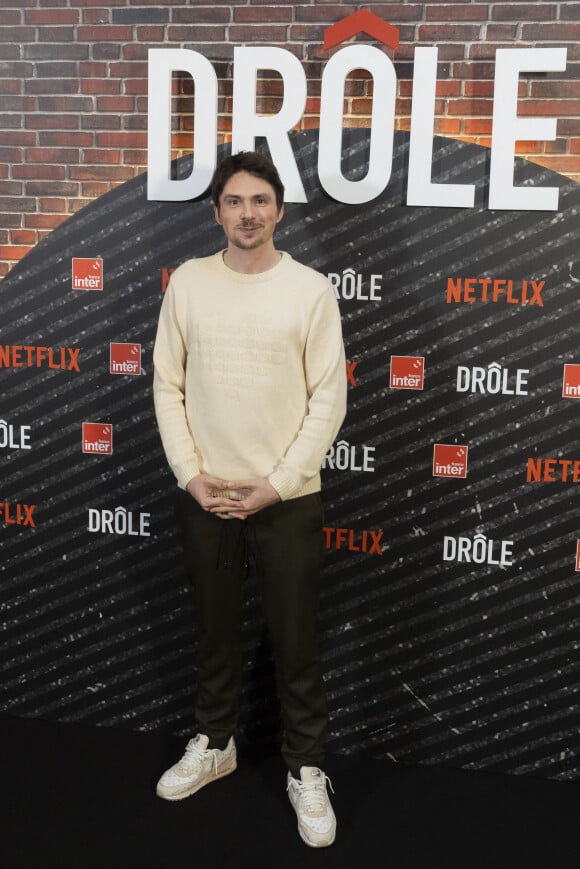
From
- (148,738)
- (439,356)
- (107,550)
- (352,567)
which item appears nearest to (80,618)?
(107,550)

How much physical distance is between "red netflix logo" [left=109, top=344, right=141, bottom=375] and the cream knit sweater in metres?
0.53

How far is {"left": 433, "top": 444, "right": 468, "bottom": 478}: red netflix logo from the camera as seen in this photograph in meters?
2.96

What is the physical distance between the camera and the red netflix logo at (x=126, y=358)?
3150 millimetres

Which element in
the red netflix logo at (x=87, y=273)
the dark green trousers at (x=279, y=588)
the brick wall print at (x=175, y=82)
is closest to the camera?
the dark green trousers at (x=279, y=588)

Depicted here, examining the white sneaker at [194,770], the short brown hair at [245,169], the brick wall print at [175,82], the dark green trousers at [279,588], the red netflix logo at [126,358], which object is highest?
the brick wall print at [175,82]

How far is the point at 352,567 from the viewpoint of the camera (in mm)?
3076

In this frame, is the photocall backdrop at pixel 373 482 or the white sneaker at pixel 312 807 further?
the photocall backdrop at pixel 373 482

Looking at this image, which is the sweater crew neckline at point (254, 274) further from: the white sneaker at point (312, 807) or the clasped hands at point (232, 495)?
the white sneaker at point (312, 807)

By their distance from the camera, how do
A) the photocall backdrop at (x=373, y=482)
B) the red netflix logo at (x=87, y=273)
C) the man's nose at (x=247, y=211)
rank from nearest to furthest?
1. the man's nose at (x=247, y=211)
2. the photocall backdrop at (x=373, y=482)
3. the red netflix logo at (x=87, y=273)

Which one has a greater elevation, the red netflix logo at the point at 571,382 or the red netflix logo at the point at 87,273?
the red netflix logo at the point at 87,273

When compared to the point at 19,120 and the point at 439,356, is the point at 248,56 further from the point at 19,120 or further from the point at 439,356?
the point at 439,356

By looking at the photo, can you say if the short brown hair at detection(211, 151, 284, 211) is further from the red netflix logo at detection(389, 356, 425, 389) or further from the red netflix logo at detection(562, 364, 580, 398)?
the red netflix logo at detection(562, 364, 580, 398)

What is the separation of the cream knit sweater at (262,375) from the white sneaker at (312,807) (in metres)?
0.86

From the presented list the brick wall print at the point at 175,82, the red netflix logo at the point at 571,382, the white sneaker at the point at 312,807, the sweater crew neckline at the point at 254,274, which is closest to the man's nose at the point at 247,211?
the sweater crew neckline at the point at 254,274
